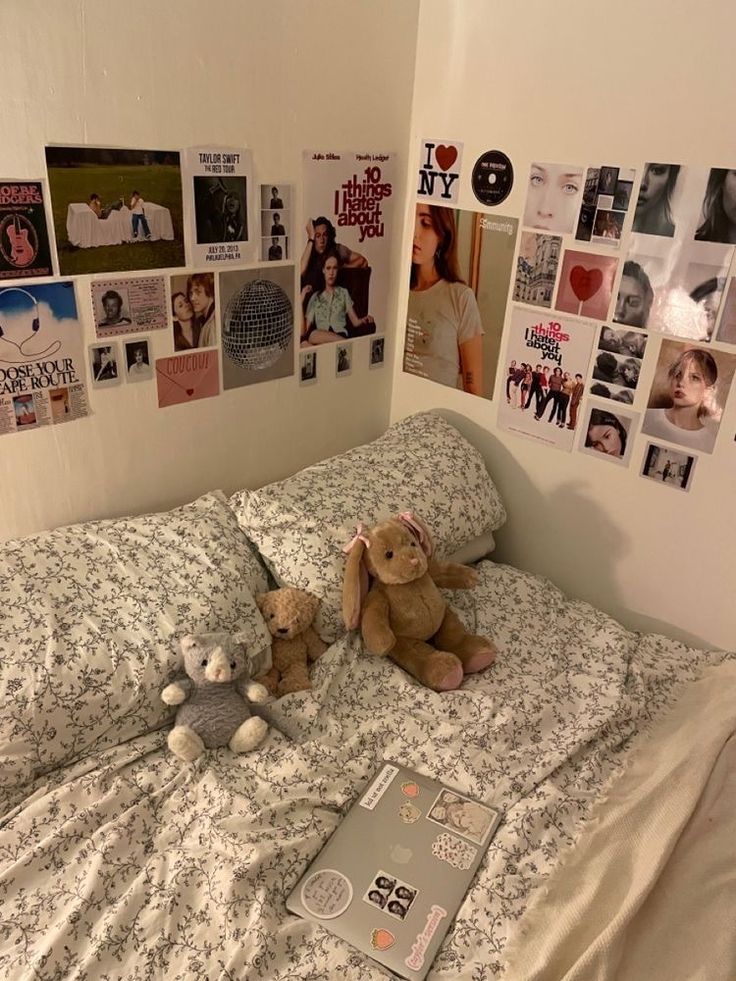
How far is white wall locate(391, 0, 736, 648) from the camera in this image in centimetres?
152

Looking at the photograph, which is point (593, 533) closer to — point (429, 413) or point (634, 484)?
point (634, 484)

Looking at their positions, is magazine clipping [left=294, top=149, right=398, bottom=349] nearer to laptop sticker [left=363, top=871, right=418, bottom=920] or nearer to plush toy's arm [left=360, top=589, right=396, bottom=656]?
plush toy's arm [left=360, top=589, right=396, bottom=656]

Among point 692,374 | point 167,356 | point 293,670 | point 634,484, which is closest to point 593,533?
point 634,484

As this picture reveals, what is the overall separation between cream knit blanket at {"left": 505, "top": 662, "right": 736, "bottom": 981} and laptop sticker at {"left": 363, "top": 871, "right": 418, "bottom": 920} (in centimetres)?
17

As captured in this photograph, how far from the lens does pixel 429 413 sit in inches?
84.5

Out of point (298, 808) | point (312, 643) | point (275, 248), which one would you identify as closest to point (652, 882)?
point (298, 808)

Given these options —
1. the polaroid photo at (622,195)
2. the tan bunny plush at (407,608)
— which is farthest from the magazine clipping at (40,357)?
the polaroid photo at (622,195)

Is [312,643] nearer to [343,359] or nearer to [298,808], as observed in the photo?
[298,808]

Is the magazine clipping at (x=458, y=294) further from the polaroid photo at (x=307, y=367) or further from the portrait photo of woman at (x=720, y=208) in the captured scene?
the portrait photo of woman at (x=720, y=208)

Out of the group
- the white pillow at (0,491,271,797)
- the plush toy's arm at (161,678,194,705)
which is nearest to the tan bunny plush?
the white pillow at (0,491,271,797)

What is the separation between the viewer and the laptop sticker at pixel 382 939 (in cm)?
112

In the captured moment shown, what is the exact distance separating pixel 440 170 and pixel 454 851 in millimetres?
1596

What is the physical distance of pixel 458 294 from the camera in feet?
6.66

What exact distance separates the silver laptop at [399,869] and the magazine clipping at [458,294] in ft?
3.59
